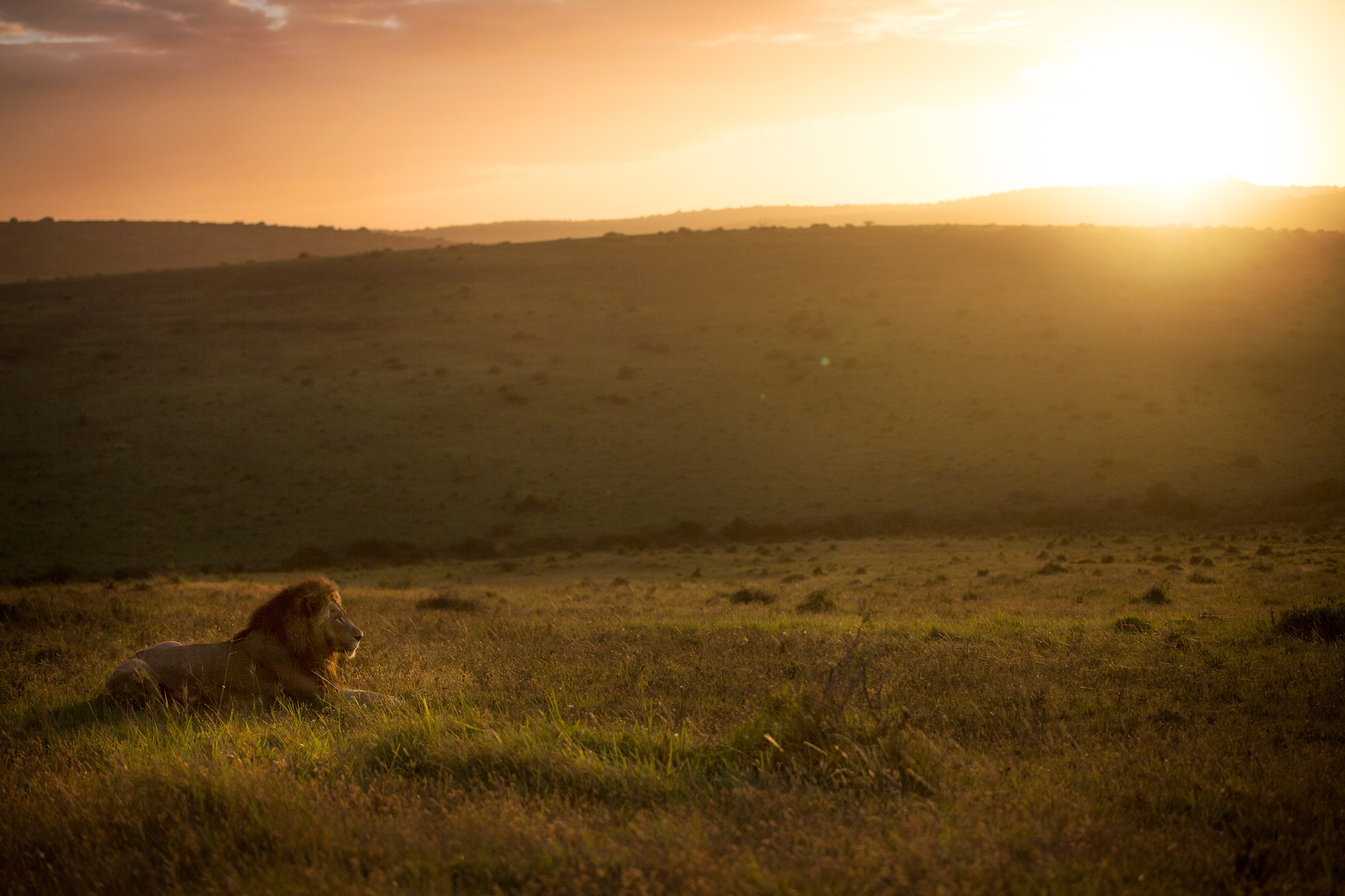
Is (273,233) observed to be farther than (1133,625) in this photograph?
Yes

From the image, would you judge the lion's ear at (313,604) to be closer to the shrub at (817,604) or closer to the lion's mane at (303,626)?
the lion's mane at (303,626)

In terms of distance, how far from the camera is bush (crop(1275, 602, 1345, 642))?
8.90m

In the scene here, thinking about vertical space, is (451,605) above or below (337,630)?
below

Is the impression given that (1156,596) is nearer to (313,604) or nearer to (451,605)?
(451,605)

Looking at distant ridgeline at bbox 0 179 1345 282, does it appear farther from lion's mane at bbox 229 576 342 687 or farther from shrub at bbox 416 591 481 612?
lion's mane at bbox 229 576 342 687

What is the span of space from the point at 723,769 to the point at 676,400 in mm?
40984

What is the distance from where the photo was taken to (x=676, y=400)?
149 feet

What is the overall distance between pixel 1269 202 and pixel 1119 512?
139 m

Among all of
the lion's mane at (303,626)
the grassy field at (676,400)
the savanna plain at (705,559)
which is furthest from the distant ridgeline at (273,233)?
the lion's mane at (303,626)

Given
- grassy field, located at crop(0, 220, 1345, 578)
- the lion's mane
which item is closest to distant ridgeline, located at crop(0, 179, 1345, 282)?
grassy field, located at crop(0, 220, 1345, 578)

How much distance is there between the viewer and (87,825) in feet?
13.7

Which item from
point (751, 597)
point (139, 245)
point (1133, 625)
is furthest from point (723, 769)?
point (139, 245)

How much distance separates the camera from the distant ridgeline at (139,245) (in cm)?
11988

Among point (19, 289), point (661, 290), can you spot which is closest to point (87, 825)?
point (661, 290)
